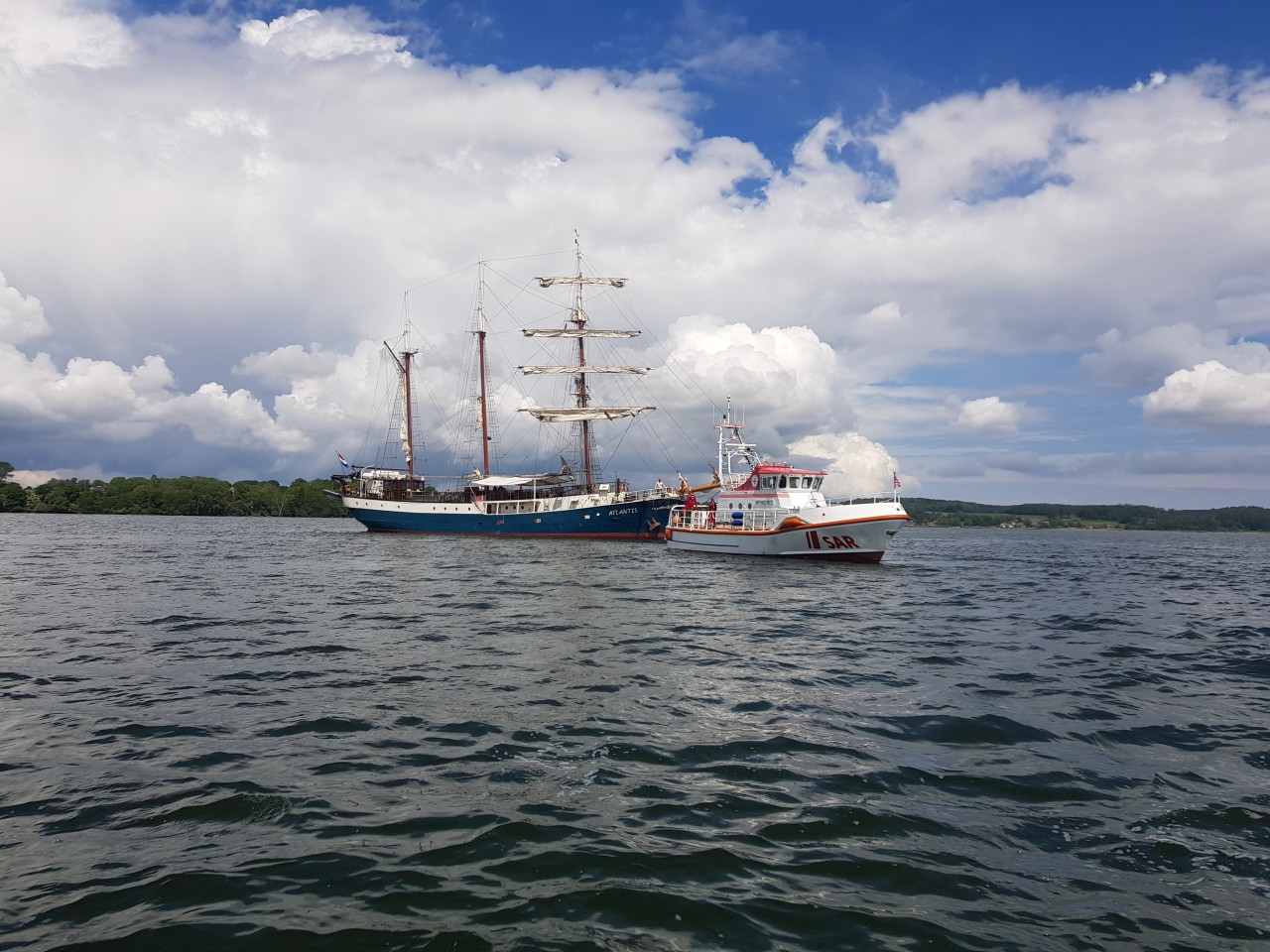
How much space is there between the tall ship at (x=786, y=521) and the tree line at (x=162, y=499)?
159 meters

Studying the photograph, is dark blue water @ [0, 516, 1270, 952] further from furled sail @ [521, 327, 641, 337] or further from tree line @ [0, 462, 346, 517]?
tree line @ [0, 462, 346, 517]

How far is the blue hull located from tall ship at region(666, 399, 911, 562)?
15646 millimetres

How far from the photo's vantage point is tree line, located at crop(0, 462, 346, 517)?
564 ft

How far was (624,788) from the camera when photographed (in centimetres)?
786

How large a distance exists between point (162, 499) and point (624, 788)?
690ft

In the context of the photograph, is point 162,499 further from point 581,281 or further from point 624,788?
point 624,788

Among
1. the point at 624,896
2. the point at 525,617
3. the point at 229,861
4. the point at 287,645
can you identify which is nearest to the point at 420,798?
the point at 229,861

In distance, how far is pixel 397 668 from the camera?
13719 mm

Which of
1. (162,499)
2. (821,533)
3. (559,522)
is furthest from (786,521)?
(162,499)

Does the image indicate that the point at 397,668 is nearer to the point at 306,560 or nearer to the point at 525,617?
the point at 525,617

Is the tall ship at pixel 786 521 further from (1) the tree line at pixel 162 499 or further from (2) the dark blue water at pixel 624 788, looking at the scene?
(1) the tree line at pixel 162 499

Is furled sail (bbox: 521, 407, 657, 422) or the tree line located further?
the tree line

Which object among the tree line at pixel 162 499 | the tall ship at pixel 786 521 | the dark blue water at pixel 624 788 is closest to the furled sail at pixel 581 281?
the tall ship at pixel 786 521

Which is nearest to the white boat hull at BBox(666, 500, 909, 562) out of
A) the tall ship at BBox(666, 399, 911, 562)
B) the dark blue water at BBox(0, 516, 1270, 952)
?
the tall ship at BBox(666, 399, 911, 562)
